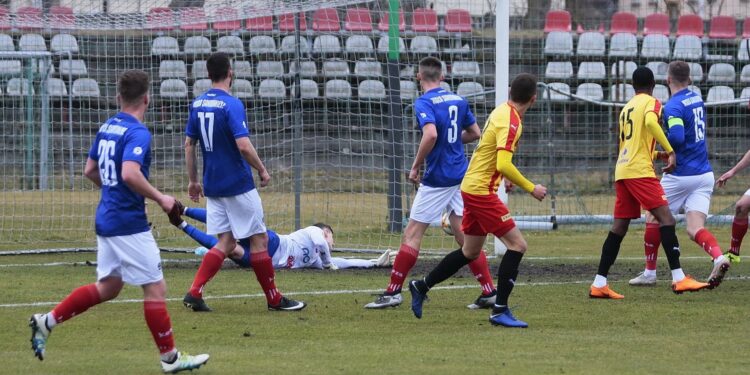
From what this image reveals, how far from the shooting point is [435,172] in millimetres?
9570

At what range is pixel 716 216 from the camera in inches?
715

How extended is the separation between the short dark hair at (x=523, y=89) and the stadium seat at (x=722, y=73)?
12.1 metres

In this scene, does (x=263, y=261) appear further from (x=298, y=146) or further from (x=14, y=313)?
(x=298, y=146)

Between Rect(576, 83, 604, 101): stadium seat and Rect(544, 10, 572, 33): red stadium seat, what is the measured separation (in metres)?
1.24

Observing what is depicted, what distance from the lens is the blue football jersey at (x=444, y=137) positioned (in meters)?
9.55

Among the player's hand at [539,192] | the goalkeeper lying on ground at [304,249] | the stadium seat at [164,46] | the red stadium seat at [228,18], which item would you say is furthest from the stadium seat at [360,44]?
the player's hand at [539,192]

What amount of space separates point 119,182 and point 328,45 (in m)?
9.32

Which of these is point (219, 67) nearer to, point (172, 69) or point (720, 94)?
point (172, 69)

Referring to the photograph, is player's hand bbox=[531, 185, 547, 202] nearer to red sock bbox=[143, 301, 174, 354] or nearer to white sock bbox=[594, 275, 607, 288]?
white sock bbox=[594, 275, 607, 288]

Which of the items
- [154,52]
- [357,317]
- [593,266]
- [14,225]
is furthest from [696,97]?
[14,225]

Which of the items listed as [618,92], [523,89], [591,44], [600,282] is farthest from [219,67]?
[591,44]

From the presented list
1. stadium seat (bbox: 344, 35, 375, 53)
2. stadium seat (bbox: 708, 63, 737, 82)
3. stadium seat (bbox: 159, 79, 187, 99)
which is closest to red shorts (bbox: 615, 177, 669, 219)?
stadium seat (bbox: 344, 35, 375, 53)

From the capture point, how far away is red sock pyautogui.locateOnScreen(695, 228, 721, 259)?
10.5 metres

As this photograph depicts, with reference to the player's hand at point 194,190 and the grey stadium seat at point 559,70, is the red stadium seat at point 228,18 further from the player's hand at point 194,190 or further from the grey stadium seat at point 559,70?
the grey stadium seat at point 559,70
